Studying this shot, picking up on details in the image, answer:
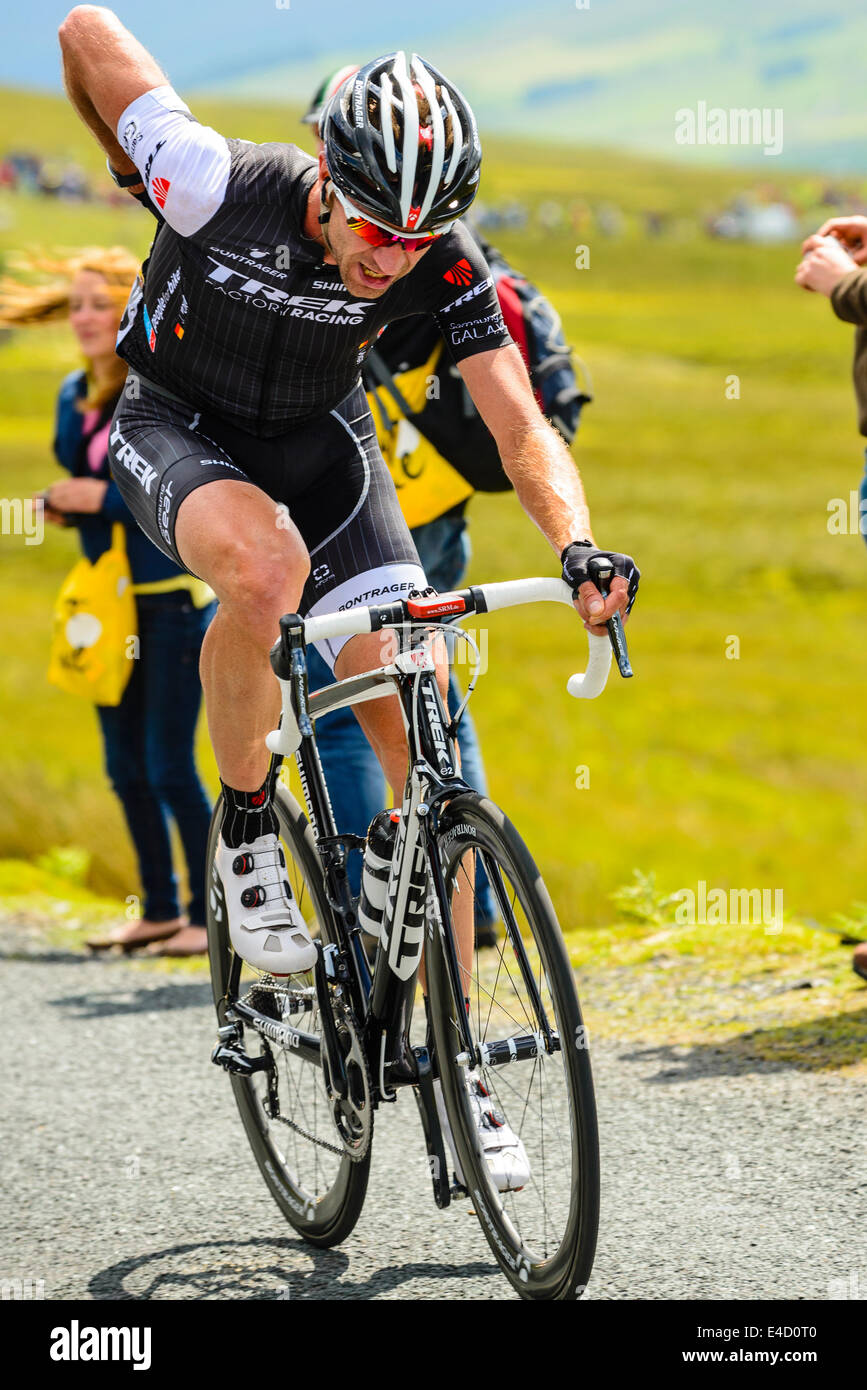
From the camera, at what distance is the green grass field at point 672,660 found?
38.8 ft

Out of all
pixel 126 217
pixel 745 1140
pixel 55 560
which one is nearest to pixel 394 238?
pixel 745 1140

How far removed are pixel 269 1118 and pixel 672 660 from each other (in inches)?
911

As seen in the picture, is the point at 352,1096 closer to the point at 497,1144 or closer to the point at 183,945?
the point at 497,1144

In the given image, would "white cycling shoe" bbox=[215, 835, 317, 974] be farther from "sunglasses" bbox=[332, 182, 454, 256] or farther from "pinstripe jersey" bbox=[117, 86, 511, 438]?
"sunglasses" bbox=[332, 182, 454, 256]

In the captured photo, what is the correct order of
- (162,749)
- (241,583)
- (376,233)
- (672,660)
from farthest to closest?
(672,660), (162,749), (241,583), (376,233)

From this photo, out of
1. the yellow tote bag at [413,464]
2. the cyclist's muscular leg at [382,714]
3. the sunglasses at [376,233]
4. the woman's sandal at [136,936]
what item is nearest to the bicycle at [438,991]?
the cyclist's muscular leg at [382,714]

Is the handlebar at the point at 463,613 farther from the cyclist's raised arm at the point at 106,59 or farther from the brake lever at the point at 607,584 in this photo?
the cyclist's raised arm at the point at 106,59

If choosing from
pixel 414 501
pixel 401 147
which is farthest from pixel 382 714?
pixel 414 501

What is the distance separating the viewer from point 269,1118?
435 cm

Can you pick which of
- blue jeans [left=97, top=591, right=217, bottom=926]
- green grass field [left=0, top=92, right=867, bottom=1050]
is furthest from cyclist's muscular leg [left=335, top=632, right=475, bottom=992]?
blue jeans [left=97, top=591, right=217, bottom=926]

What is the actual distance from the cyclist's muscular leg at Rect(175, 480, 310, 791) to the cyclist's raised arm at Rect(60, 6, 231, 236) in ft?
2.15

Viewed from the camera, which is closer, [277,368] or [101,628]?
[277,368]

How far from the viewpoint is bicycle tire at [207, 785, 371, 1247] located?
3.91 metres

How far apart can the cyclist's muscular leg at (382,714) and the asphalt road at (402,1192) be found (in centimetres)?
82
